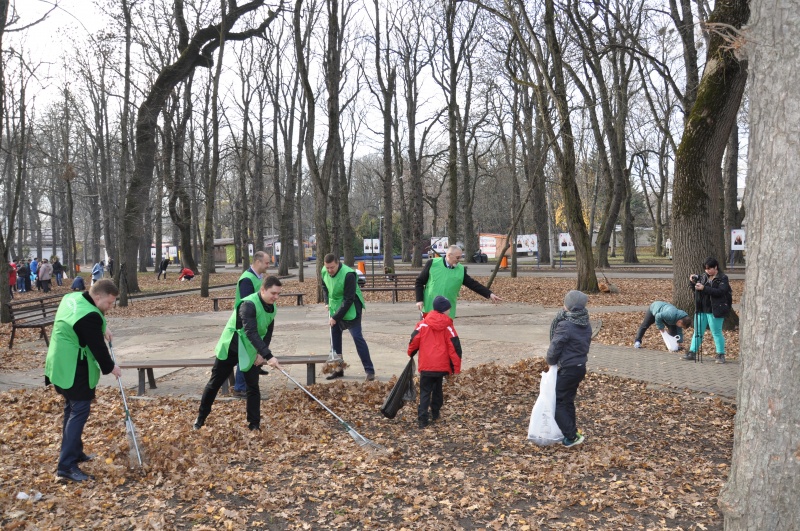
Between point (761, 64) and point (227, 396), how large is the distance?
6.26 meters

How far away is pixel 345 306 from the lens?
8023mm

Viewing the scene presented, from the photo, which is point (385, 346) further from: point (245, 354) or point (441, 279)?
point (245, 354)

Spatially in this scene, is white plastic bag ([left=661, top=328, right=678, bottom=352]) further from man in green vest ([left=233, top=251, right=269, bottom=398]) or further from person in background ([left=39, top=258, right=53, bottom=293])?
person in background ([left=39, top=258, right=53, bottom=293])

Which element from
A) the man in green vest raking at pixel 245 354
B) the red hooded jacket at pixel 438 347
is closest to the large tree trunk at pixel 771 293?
the red hooded jacket at pixel 438 347

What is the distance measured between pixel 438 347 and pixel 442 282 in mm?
1672

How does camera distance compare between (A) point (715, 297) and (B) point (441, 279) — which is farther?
(A) point (715, 297)

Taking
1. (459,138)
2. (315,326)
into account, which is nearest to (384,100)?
(459,138)

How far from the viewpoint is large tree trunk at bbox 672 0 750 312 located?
1027 centimetres

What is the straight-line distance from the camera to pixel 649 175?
164 ft

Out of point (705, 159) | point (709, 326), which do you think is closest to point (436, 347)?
point (709, 326)

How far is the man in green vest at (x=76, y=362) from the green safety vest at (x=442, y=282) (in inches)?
150

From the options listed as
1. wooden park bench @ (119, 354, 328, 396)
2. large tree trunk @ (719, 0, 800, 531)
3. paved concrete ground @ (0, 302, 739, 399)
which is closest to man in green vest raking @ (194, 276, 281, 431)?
wooden park bench @ (119, 354, 328, 396)

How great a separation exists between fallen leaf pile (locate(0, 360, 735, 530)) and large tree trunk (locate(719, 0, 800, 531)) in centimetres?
Result: 80

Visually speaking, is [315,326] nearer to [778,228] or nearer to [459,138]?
[778,228]
